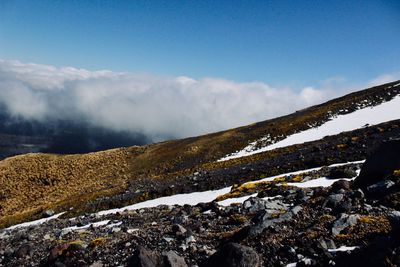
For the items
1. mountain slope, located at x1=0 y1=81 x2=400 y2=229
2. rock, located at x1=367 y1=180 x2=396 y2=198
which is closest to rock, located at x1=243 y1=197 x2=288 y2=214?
rock, located at x1=367 y1=180 x2=396 y2=198

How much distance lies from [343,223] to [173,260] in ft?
20.4

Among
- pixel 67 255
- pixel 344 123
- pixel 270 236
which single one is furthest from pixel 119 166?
pixel 270 236

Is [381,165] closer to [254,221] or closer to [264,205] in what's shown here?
[264,205]

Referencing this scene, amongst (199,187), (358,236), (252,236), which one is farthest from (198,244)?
(199,187)

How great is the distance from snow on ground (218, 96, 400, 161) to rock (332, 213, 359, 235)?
4885cm

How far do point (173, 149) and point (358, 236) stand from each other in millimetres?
69869

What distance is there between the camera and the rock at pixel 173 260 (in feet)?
44.1

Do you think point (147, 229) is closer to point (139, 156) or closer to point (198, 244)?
point (198, 244)

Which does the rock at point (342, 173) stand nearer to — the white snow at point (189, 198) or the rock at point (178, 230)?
the white snow at point (189, 198)

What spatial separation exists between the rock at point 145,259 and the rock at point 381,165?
1137 centimetres

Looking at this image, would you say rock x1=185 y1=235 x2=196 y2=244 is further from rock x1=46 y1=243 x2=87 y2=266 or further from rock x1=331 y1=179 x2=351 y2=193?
rock x1=331 y1=179 x2=351 y2=193

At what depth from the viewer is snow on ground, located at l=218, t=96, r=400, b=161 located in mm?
62719

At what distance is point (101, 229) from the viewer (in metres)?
24.8

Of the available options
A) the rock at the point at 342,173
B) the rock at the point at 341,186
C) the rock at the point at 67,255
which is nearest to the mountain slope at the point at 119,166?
the rock at the point at 342,173
